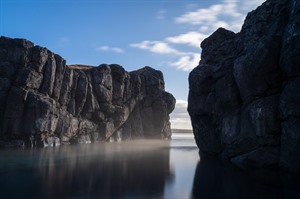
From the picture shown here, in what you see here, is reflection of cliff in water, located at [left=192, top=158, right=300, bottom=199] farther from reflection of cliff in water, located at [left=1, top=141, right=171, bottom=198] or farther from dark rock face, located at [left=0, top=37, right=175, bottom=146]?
dark rock face, located at [left=0, top=37, right=175, bottom=146]

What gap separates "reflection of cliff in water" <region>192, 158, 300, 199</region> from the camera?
28295 mm

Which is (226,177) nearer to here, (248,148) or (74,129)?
(248,148)

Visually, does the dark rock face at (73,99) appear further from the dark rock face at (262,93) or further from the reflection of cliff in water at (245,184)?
the reflection of cliff in water at (245,184)

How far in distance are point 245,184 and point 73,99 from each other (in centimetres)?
8829

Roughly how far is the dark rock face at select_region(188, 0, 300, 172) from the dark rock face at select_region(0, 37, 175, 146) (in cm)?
5376

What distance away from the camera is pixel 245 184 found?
→ 3319 cm

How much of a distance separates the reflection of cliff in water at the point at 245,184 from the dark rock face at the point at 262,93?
3.08 metres

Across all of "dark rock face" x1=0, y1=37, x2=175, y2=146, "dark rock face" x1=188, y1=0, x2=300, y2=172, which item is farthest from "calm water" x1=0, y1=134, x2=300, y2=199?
"dark rock face" x1=0, y1=37, x2=175, y2=146

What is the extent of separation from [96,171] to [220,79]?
31838 mm

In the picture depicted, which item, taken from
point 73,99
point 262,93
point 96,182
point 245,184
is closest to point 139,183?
point 96,182

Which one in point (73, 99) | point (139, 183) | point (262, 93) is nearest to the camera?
point (139, 183)

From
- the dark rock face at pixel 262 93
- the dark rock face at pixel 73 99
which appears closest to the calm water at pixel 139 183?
the dark rock face at pixel 262 93

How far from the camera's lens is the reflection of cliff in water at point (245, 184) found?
28.3 metres

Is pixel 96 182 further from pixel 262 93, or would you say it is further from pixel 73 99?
pixel 73 99
